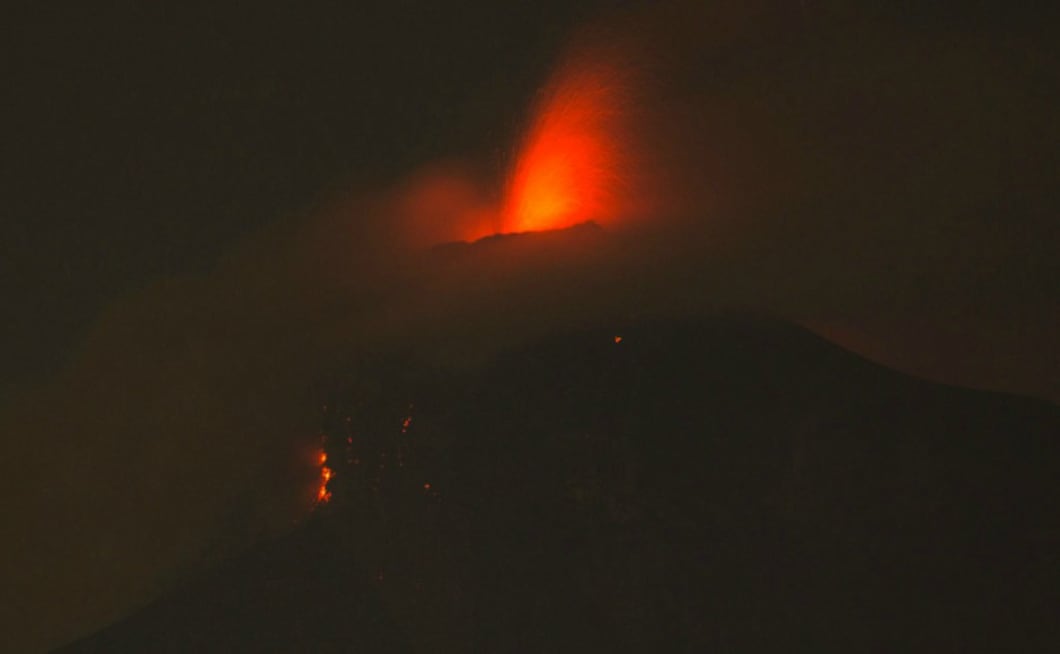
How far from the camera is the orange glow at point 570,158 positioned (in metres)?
0.89

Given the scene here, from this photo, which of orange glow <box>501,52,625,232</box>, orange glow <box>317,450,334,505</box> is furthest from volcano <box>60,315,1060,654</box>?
orange glow <box>501,52,625,232</box>

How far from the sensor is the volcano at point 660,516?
0.80m

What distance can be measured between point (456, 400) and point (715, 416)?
25 cm

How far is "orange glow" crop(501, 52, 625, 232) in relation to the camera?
2.91 feet

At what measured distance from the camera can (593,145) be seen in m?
0.90

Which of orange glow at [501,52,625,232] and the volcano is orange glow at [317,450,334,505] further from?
orange glow at [501,52,625,232]

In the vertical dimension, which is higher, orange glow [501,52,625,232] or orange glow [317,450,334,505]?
orange glow [501,52,625,232]

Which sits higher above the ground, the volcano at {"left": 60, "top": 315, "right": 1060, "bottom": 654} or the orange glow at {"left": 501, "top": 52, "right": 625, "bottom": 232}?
the orange glow at {"left": 501, "top": 52, "right": 625, "bottom": 232}

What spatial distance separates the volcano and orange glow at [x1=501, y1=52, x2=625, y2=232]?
0.12 m

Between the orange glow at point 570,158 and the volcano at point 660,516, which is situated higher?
the orange glow at point 570,158

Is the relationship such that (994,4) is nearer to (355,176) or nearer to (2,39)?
(355,176)

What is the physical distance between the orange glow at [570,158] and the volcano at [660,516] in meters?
0.12

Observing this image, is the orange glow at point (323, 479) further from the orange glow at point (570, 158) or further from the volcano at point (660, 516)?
the orange glow at point (570, 158)

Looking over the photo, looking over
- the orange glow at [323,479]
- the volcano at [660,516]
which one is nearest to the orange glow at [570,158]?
the volcano at [660,516]
